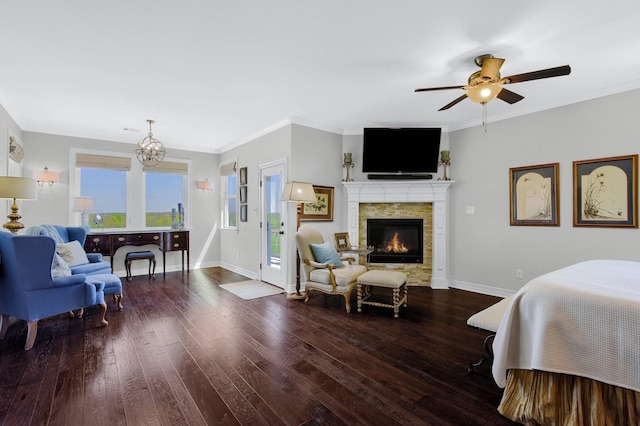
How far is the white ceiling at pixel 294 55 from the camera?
82.1 inches

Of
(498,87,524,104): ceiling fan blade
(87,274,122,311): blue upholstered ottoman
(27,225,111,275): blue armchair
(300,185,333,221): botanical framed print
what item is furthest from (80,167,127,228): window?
(498,87,524,104): ceiling fan blade

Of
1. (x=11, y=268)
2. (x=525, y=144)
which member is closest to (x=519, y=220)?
(x=525, y=144)

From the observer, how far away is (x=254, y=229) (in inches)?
206

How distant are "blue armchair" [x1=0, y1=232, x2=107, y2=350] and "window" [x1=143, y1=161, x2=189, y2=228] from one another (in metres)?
3.10

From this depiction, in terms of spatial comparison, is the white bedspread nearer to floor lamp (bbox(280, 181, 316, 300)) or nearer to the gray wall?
the gray wall

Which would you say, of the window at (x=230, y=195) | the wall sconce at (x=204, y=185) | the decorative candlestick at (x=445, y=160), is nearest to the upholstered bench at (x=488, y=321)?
the decorative candlestick at (x=445, y=160)

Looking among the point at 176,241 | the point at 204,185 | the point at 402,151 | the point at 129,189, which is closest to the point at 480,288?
the point at 402,151

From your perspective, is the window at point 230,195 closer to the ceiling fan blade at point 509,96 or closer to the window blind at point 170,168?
the window blind at point 170,168

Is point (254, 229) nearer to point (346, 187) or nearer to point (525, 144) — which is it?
point (346, 187)

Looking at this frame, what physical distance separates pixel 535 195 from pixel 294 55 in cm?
352

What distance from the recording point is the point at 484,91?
270 centimetres

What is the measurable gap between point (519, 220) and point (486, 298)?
1162mm

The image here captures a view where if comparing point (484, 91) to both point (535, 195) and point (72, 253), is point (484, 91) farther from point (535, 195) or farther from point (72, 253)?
point (72, 253)

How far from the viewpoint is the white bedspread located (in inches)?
55.9
